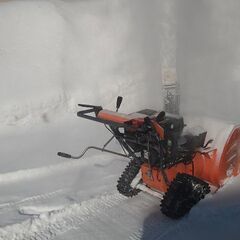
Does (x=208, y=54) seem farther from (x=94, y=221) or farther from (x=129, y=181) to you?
(x=94, y=221)

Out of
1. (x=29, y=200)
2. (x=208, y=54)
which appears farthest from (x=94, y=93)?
(x=29, y=200)

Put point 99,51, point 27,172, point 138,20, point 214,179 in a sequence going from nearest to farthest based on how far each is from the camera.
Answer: point 214,179, point 27,172, point 99,51, point 138,20

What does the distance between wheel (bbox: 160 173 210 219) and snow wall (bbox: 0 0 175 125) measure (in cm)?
535

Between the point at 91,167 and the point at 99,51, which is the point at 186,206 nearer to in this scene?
the point at 91,167

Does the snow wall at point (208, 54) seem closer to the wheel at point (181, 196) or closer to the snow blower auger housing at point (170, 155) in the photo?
the snow blower auger housing at point (170, 155)

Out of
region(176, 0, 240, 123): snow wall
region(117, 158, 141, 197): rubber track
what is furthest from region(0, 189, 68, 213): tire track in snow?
region(176, 0, 240, 123): snow wall

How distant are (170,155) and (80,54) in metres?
7.04

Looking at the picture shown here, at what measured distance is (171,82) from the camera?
1155 centimetres

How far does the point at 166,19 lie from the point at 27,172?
6.97 metres

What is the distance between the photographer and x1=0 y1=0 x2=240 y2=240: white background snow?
18.2ft

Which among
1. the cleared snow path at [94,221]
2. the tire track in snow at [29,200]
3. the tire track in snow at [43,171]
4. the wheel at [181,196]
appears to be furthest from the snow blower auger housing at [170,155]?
the tire track in snow at [43,171]

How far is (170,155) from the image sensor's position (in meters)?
5.46

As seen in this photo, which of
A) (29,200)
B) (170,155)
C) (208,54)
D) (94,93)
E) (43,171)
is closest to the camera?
(170,155)

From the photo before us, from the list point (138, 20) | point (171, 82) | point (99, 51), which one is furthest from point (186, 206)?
point (138, 20)
